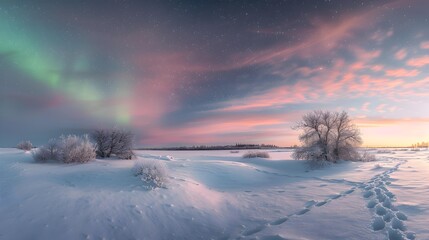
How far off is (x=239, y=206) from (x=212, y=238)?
303 cm

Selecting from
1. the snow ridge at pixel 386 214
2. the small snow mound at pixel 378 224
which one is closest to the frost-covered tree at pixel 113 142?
the snow ridge at pixel 386 214

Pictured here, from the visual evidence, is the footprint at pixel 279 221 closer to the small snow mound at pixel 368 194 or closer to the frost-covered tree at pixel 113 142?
the small snow mound at pixel 368 194

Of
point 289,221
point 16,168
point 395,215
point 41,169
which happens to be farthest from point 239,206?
point 16,168

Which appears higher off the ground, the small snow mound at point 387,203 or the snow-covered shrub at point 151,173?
the snow-covered shrub at point 151,173

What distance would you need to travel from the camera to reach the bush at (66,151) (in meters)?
11.7

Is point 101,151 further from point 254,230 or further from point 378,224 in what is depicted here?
point 378,224

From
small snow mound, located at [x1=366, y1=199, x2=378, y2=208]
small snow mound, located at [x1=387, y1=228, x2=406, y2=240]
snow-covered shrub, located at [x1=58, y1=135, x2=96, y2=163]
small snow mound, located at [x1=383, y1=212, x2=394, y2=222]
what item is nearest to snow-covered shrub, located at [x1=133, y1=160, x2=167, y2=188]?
snow-covered shrub, located at [x1=58, y1=135, x2=96, y2=163]

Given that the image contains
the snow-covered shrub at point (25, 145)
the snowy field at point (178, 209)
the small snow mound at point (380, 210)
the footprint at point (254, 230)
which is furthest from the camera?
the snow-covered shrub at point (25, 145)

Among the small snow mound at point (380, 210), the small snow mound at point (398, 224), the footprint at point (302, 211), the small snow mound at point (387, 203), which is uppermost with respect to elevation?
the small snow mound at point (387, 203)

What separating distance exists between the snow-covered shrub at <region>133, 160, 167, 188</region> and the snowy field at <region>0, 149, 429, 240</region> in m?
0.29

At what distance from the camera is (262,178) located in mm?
16188

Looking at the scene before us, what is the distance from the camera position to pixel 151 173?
964 centimetres

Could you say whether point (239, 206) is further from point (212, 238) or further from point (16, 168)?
point (16, 168)

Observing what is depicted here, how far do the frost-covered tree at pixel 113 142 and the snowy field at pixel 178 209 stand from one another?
160 inches
